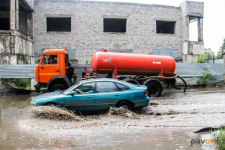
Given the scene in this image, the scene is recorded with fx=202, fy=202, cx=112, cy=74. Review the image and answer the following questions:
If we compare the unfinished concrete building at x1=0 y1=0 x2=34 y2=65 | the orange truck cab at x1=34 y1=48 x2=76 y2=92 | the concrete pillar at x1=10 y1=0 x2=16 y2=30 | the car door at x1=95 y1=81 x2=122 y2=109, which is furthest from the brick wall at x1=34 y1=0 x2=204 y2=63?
the car door at x1=95 y1=81 x2=122 y2=109

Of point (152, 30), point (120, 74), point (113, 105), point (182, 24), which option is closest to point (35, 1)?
point (152, 30)

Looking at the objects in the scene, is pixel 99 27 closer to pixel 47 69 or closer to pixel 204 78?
pixel 204 78

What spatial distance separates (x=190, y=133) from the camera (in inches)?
205

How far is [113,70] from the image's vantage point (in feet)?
36.4

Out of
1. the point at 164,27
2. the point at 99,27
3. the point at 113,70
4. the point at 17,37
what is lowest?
the point at 113,70

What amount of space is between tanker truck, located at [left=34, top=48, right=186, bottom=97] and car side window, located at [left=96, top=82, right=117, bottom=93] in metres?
3.61

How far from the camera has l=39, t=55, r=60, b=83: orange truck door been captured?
10523 millimetres

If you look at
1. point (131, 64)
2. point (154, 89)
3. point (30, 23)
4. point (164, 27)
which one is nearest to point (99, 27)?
point (30, 23)

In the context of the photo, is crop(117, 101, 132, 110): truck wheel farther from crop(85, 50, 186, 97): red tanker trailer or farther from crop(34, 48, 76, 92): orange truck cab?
crop(34, 48, 76, 92): orange truck cab

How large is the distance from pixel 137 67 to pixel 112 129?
6.18 meters

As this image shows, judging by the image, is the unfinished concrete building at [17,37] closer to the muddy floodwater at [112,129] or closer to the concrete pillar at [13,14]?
the concrete pillar at [13,14]

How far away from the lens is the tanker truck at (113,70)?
10523 millimetres

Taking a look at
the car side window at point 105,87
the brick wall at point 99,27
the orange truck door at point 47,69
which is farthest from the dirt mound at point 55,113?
the brick wall at point 99,27

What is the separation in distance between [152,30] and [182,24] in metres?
3.61
